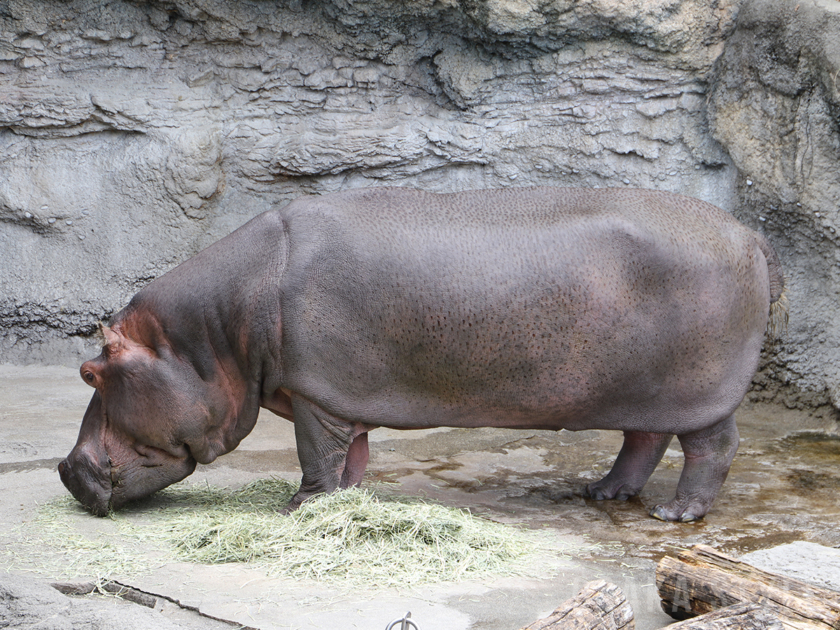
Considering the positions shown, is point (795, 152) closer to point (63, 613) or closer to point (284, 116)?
point (284, 116)

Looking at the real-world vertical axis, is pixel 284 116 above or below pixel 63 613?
above

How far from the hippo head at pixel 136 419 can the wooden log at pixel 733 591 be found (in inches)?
82.9

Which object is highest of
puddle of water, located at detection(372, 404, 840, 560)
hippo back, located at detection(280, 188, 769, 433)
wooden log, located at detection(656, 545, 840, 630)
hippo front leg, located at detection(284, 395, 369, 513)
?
hippo back, located at detection(280, 188, 769, 433)

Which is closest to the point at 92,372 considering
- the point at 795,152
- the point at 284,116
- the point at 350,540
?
the point at 350,540

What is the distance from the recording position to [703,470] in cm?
465

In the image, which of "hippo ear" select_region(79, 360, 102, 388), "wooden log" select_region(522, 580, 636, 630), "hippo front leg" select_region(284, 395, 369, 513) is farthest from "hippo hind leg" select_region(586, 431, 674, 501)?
"hippo ear" select_region(79, 360, 102, 388)

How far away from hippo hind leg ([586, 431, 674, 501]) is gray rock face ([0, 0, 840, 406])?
9.08 feet

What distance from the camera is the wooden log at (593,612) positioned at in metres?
2.80

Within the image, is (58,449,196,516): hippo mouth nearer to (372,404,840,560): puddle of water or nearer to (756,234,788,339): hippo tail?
(372,404,840,560): puddle of water

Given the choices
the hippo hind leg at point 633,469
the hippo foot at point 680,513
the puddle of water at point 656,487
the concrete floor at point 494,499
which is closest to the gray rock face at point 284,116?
the concrete floor at point 494,499

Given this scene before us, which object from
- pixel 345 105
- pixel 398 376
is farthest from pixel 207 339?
pixel 345 105

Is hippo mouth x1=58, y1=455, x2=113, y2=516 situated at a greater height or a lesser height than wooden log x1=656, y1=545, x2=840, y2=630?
lesser

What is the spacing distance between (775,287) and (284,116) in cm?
429

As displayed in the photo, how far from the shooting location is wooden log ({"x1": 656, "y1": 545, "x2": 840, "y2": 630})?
9.97ft
